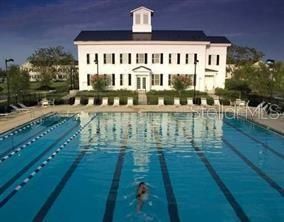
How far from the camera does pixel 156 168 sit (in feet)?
35.7

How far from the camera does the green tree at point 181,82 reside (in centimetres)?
3478

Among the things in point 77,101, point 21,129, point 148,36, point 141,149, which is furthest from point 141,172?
point 148,36

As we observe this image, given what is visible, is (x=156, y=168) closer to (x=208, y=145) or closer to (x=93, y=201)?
(x=93, y=201)

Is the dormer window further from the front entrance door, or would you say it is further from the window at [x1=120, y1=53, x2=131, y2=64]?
the front entrance door

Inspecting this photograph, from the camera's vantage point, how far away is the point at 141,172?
1048cm

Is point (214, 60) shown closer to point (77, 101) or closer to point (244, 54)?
point (77, 101)

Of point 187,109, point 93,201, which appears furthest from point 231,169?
point 187,109

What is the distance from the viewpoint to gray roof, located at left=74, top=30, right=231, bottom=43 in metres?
38.2

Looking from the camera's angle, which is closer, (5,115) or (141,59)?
(5,115)

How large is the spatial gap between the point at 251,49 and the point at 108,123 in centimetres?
5463

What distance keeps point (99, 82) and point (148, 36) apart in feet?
28.8

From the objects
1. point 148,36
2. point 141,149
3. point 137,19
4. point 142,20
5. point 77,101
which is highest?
point 137,19

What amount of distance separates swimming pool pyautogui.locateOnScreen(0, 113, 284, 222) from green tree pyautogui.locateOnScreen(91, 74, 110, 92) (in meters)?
16.9

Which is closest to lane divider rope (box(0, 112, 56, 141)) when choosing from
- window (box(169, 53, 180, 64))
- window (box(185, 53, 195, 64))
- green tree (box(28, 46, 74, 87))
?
window (box(169, 53, 180, 64))
